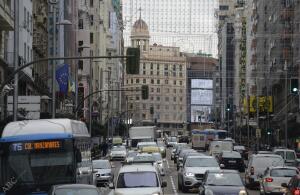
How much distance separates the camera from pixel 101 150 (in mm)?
91562

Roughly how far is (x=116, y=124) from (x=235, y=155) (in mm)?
96548

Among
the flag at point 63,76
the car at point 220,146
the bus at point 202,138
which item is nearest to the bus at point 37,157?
the car at point 220,146

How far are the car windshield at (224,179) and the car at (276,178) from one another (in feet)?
18.8

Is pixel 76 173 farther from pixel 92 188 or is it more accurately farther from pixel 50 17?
pixel 50 17

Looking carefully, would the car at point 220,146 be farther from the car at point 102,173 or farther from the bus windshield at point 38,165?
the bus windshield at point 38,165

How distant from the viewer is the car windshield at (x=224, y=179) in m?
27.2

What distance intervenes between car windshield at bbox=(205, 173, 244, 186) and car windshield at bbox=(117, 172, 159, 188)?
A: 2.33 meters

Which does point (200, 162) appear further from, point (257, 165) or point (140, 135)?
point (140, 135)

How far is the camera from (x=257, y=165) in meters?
40.3

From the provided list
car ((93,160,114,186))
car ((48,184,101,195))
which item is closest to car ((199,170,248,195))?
car ((48,184,101,195))

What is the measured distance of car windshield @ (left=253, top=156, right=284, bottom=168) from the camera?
40.2 metres

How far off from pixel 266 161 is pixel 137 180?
15.8 m

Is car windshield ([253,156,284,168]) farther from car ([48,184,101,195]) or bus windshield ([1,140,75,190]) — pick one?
car ([48,184,101,195])

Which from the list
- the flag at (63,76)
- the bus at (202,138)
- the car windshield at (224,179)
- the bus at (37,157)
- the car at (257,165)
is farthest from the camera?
the bus at (202,138)
